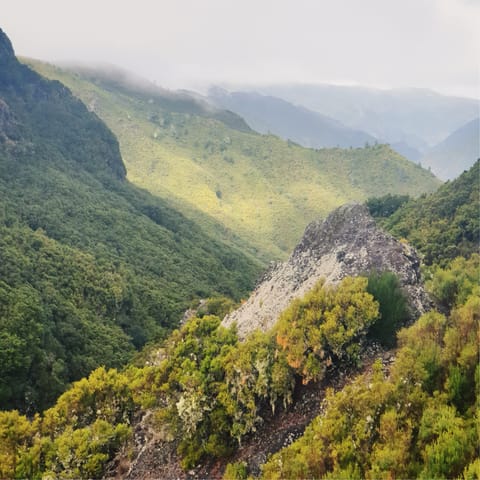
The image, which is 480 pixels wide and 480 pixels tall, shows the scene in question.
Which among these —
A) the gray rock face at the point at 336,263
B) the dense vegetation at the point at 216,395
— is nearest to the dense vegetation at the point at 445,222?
the gray rock face at the point at 336,263

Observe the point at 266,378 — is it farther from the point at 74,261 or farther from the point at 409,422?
the point at 74,261

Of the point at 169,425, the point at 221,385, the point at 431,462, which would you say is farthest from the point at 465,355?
the point at 169,425

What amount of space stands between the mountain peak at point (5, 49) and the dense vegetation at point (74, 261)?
1.79 feet

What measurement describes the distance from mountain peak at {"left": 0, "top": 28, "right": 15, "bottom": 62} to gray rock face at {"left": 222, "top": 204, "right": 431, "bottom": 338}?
574 feet

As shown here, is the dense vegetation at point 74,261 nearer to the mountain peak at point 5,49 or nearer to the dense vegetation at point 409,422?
the mountain peak at point 5,49

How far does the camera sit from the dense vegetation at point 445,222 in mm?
76438

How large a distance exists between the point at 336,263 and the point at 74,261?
76685mm

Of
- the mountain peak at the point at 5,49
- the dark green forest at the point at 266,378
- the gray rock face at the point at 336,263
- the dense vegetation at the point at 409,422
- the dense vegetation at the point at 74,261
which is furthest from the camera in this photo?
the mountain peak at the point at 5,49

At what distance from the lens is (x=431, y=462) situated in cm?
1898

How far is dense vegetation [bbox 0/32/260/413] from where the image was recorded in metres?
73.4

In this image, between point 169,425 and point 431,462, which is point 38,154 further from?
point 431,462

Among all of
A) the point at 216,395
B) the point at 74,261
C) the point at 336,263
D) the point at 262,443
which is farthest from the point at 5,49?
the point at 262,443

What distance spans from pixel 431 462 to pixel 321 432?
20.3 ft

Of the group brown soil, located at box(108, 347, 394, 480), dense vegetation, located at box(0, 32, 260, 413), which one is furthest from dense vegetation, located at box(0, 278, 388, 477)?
dense vegetation, located at box(0, 32, 260, 413)
